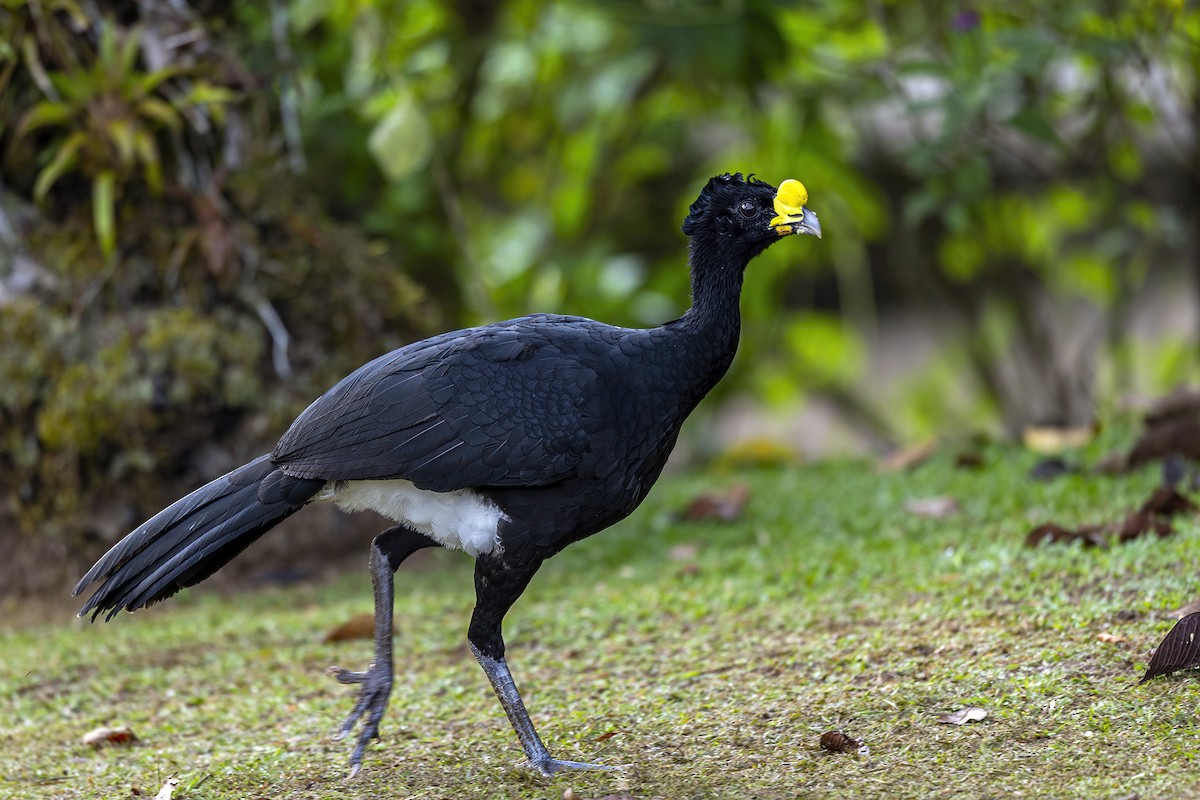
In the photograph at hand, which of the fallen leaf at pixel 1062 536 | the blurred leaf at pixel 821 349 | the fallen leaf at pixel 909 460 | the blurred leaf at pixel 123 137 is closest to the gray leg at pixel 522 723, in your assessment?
the fallen leaf at pixel 1062 536

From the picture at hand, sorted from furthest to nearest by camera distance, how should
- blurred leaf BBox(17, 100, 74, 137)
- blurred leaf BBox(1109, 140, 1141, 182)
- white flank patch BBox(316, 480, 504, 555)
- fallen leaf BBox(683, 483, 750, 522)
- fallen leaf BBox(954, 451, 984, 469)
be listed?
blurred leaf BBox(1109, 140, 1141, 182) → fallen leaf BBox(954, 451, 984, 469) → fallen leaf BBox(683, 483, 750, 522) → blurred leaf BBox(17, 100, 74, 137) → white flank patch BBox(316, 480, 504, 555)

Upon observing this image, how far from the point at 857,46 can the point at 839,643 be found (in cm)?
518

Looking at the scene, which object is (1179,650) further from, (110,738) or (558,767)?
(110,738)

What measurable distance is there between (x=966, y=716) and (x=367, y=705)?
1500 millimetres

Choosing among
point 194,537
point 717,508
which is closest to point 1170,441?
point 717,508

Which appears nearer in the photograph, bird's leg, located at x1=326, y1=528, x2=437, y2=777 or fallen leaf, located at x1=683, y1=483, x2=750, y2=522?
bird's leg, located at x1=326, y1=528, x2=437, y2=777

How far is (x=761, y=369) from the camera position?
846 cm

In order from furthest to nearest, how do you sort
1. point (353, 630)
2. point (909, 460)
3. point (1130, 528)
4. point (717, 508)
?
point (909, 460), point (717, 508), point (353, 630), point (1130, 528)

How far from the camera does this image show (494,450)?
3.29m

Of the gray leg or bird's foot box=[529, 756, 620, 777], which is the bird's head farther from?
bird's foot box=[529, 756, 620, 777]

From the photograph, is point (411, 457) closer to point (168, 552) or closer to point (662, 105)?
point (168, 552)

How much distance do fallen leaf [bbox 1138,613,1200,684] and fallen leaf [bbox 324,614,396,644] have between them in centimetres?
259

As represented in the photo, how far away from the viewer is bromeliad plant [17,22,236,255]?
17.4ft

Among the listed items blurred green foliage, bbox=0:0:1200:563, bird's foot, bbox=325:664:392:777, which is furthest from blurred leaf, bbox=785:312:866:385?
bird's foot, bbox=325:664:392:777
